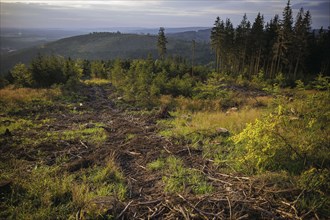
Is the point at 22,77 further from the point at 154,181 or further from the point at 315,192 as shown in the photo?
the point at 315,192

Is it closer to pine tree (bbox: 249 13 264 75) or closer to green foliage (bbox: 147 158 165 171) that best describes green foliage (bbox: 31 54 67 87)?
green foliage (bbox: 147 158 165 171)

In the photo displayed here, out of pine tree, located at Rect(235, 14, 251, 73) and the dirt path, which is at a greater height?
pine tree, located at Rect(235, 14, 251, 73)

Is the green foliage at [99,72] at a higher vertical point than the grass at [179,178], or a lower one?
lower

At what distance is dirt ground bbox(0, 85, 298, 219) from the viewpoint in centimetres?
396

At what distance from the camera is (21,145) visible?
737 cm

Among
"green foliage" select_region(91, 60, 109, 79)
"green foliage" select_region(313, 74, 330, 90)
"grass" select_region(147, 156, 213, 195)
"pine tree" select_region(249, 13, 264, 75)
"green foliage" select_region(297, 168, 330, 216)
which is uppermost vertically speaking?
"pine tree" select_region(249, 13, 264, 75)

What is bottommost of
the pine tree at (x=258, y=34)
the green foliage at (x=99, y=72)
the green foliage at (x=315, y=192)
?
the green foliage at (x=99, y=72)

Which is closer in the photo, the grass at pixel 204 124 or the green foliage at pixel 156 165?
the green foliage at pixel 156 165

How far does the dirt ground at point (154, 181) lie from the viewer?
3.96 metres

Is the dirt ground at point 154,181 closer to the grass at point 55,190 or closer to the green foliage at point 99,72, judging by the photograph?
the grass at point 55,190

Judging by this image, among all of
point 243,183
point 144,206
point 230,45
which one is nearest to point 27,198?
point 144,206

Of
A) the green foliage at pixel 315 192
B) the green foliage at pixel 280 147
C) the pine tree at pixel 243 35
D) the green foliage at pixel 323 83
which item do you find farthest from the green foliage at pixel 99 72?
the green foliage at pixel 315 192

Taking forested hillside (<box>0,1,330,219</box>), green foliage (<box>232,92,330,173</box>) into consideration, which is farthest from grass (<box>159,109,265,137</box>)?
green foliage (<box>232,92,330,173</box>)

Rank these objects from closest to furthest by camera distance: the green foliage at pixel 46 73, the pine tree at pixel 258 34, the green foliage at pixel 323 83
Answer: the green foliage at pixel 323 83, the green foliage at pixel 46 73, the pine tree at pixel 258 34
